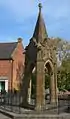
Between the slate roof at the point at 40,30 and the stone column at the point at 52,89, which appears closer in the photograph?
the slate roof at the point at 40,30

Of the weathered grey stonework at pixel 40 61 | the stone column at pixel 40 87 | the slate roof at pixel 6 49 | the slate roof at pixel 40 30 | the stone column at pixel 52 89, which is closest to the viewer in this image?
the stone column at pixel 40 87

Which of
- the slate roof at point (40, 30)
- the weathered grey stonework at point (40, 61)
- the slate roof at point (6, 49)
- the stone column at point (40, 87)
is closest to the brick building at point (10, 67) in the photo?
the slate roof at point (6, 49)

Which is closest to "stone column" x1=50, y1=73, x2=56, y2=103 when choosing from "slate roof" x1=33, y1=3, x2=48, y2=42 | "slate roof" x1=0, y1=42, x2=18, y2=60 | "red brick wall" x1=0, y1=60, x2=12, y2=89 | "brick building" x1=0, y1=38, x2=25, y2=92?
"slate roof" x1=33, y1=3, x2=48, y2=42

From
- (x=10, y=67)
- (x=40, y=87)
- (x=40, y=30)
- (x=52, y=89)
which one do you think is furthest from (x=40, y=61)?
(x=10, y=67)

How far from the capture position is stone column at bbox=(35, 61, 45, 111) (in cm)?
2377

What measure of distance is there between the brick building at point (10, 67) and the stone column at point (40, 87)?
38.1 m

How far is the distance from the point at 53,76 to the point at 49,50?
251 cm

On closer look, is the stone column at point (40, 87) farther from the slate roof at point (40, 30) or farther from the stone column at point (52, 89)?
the slate roof at point (40, 30)

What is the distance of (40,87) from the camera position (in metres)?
24.2

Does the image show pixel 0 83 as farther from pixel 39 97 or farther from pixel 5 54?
pixel 39 97

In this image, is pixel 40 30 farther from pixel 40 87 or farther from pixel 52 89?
pixel 52 89

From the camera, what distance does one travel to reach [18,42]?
69438 mm

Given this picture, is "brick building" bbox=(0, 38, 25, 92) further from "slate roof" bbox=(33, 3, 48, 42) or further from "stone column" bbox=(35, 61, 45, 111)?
"stone column" bbox=(35, 61, 45, 111)

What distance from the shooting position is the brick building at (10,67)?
6312cm
